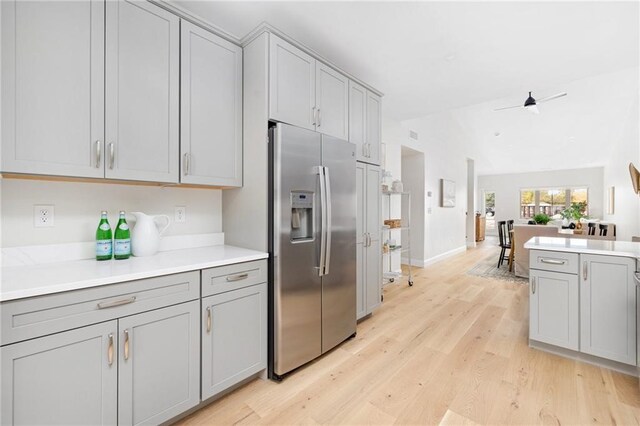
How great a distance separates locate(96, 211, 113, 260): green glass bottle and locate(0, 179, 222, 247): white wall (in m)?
0.13

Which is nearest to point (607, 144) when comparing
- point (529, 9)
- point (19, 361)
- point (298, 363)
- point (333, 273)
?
point (529, 9)

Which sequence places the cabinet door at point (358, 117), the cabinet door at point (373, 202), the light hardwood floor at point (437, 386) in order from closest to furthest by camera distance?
the light hardwood floor at point (437, 386), the cabinet door at point (358, 117), the cabinet door at point (373, 202)

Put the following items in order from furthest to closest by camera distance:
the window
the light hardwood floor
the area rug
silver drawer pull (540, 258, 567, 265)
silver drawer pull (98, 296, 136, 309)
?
the window < the area rug < silver drawer pull (540, 258, 567, 265) < the light hardwood floor < silver drawer pull (98, 296, 136, 309)

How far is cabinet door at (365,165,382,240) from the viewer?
292 centimetres

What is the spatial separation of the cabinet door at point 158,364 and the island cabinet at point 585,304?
2.72 m

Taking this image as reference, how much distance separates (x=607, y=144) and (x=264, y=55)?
10.2 meters

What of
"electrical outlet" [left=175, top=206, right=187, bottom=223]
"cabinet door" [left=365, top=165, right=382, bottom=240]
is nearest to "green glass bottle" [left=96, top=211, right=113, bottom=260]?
"electrical outlet" [left=175, top=206, right=187, bottom=223]

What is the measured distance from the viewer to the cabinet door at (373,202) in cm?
292

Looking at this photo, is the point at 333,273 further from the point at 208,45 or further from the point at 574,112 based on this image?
the point at 574,112

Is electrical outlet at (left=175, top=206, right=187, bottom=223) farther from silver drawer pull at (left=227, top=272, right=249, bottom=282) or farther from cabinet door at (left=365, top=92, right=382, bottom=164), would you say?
cabinet door at (left=365, top=92, right=382, bottom=164)

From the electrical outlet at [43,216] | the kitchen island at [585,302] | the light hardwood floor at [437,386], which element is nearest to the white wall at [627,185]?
the kitchen island at [585,302]

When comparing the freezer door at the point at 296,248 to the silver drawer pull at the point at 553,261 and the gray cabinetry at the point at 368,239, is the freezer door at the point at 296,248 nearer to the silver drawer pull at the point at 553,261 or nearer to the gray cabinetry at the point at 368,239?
the gray cabinetry at the point at 368,239

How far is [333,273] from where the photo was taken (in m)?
2.33

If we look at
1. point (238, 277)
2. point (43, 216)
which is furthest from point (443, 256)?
point (43, 216)
